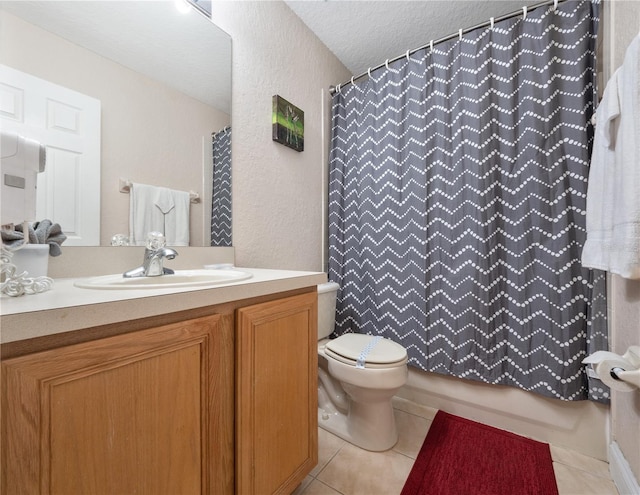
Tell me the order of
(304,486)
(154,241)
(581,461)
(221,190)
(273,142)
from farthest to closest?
(273,142)
(221,190)
(581,461)
(304,486)
(154,241)

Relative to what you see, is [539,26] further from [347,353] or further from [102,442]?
[102,442]

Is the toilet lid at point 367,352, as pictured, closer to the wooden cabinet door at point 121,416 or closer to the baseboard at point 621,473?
the wooden cabinet door at point 121,416

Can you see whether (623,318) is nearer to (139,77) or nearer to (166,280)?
(166,280)

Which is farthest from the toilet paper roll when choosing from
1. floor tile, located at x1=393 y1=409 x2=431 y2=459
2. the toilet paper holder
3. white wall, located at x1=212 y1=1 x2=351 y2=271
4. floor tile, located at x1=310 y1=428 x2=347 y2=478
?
white wall, located at x1=212 y1=1 x2=351 y2=271

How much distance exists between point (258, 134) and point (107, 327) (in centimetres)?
120

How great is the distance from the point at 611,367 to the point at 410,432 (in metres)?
0.89

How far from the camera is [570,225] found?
1.18 meters

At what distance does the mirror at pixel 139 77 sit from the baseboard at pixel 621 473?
1.82m

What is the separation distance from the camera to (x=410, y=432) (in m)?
1.38

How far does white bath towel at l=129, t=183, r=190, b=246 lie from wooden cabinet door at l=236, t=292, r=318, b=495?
1.95 feet

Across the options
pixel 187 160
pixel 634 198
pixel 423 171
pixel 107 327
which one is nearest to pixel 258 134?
pixel 187 160

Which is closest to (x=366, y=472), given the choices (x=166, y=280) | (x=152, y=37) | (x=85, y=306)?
(x=166, y=280)

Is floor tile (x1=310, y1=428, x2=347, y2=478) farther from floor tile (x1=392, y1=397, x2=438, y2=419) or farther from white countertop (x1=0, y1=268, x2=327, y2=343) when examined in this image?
white countertop (x1=0, y1=268, x2=327, y2=343)

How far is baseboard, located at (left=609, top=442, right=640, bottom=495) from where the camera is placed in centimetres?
93
